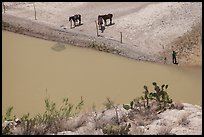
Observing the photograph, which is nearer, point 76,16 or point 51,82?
point 51,82

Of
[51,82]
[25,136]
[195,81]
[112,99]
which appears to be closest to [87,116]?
[25,136]

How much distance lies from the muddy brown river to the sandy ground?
3.15ft

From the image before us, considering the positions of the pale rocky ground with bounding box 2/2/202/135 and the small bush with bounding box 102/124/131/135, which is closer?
the small bush with bounding box 102/124/131/135

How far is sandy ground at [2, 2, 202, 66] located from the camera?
19.5 metres

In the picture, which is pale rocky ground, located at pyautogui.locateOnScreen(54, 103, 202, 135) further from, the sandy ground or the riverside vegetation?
the sandy ground

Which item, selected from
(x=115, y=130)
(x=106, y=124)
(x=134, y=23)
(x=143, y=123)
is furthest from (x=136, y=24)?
(x=115, y=130)

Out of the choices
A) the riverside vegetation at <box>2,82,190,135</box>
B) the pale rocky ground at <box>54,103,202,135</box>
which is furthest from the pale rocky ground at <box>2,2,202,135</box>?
the pale rocky ground at <box>54,103,202,135</box>

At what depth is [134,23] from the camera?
73.1 feet

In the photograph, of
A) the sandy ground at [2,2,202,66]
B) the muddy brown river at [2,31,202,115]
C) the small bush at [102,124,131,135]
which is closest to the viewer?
the small bush at [102,124,131,135]

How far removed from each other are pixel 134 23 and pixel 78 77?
6273mm

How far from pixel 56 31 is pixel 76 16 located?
1363mm

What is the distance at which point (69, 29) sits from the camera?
22.0 meters

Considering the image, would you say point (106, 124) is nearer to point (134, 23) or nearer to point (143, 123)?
point (143, 123)

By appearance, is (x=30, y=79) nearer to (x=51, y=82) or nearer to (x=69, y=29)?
(x=51, y=82)
